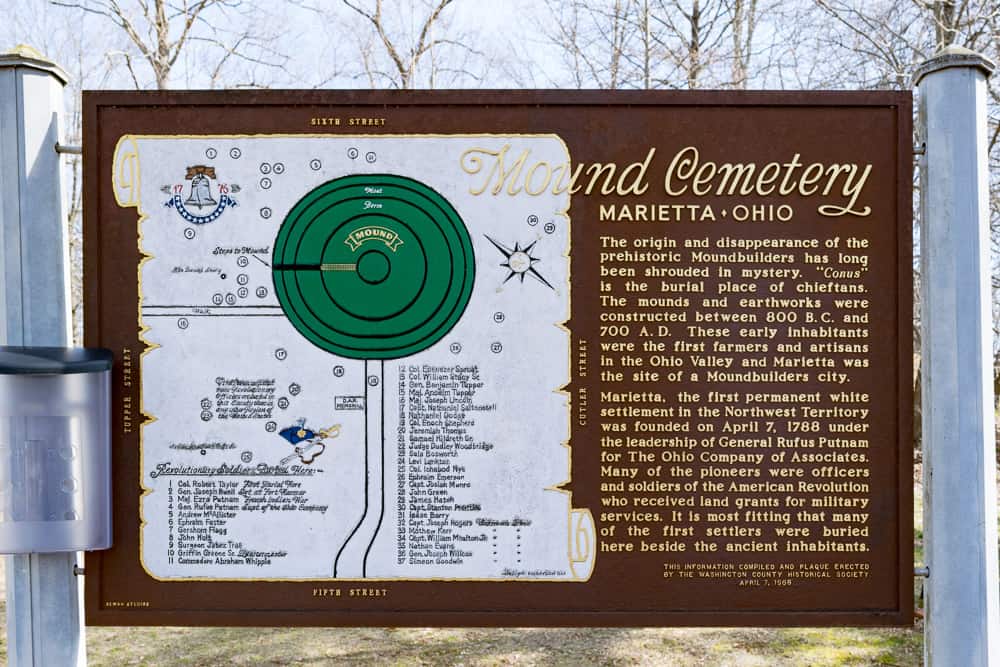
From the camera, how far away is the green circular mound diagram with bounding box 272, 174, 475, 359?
3.07 metres

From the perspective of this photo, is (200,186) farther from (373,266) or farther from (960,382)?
(960,382)

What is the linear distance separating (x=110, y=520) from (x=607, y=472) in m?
1.92

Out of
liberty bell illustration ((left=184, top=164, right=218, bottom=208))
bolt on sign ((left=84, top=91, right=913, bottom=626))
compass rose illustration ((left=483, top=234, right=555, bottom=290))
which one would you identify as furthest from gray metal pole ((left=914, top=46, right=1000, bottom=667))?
liberty bell illustration ((left=184, top=164, right=218, bottom=208))

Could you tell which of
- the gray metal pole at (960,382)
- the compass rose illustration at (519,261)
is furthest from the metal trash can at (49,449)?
the gray metal pole at (960,382)

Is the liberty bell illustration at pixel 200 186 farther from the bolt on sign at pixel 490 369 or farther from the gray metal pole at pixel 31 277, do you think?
the gray metal pole at pixel 31 277

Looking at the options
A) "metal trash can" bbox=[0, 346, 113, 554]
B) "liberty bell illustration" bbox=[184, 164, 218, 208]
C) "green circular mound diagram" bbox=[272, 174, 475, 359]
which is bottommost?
"metal trash can" bbox=[0, 346, 113, 554]

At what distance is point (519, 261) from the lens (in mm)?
3094

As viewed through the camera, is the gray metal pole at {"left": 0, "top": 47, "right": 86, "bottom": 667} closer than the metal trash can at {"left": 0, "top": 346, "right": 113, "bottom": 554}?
No

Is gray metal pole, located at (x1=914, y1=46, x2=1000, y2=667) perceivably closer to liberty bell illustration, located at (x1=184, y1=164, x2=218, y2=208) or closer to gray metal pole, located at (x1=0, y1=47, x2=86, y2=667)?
liberty bell illustration, located at (x1=184, y1=164, x2=218, y2=208)

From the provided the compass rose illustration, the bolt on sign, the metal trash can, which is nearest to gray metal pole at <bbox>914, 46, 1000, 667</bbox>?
the bolt on sign

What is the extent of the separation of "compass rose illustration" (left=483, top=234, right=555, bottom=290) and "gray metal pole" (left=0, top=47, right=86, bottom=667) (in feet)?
5.69

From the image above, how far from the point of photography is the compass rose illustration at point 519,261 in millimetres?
3088

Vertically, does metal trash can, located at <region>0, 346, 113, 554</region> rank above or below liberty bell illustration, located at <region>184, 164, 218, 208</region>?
below

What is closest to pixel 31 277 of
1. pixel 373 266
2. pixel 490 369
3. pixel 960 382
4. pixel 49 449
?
pixel 49 449
